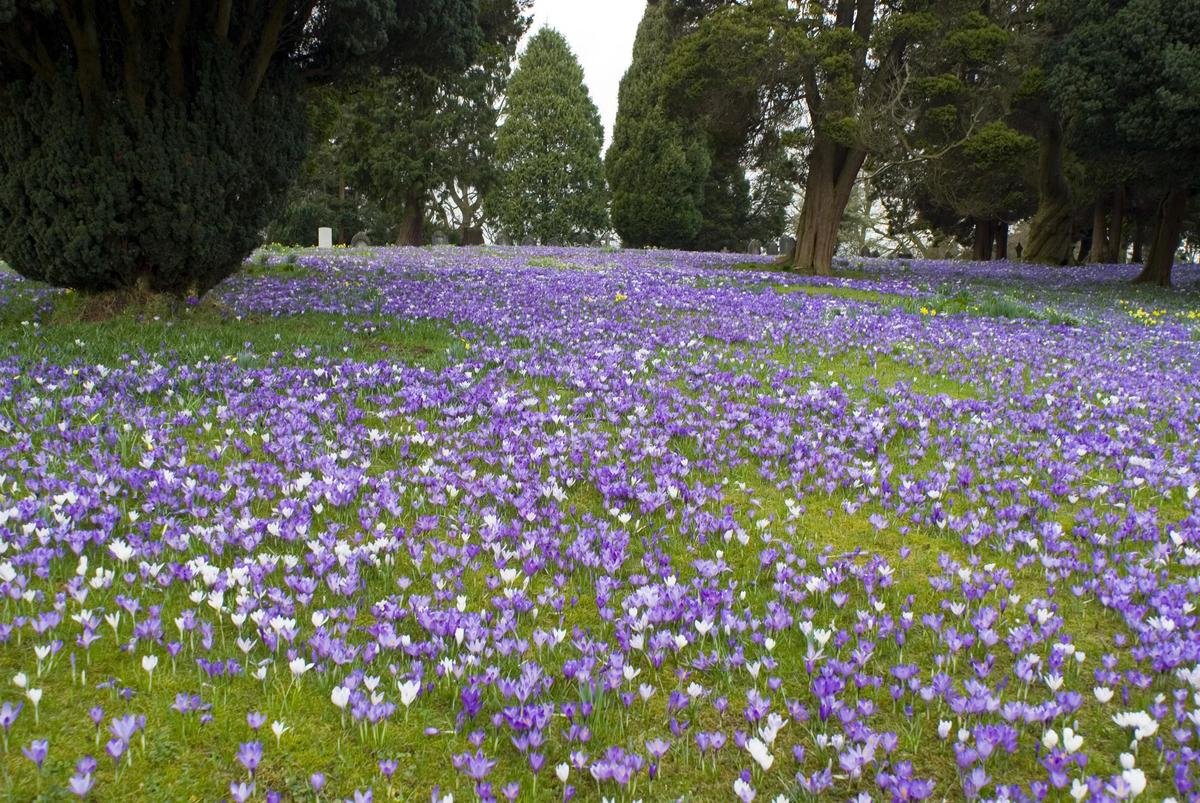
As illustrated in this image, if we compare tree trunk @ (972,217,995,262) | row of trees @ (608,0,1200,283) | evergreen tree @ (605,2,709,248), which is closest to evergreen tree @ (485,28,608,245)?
evergreen tree @ (605,2,709,248)

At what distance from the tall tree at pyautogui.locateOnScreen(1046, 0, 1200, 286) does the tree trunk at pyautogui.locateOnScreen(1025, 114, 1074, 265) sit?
11966 mm

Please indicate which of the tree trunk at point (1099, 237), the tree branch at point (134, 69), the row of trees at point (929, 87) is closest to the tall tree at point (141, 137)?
the tree branch at point (134, 69)

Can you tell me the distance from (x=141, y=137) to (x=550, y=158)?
37540mm

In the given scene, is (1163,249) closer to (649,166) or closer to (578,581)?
(578,581)

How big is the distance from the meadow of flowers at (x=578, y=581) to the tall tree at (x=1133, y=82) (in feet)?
38.5

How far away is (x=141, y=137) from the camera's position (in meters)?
8.86

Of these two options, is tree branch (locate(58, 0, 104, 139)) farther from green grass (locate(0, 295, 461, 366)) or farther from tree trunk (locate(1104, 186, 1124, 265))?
tree trunk (locate(1104, 186, 1124, 265))

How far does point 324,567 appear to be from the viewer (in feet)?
12.1

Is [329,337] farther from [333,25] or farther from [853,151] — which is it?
[853,151]

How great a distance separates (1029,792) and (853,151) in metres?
20.3

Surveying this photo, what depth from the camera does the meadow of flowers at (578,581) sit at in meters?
2.63

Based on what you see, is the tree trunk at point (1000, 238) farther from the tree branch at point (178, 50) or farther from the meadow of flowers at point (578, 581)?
the tree branch at point (178, 50)

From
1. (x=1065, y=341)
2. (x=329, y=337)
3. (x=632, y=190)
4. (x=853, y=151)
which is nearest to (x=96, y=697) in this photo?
(x=329, y=337)

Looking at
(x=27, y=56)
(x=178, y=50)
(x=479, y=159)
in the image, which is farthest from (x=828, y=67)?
(x=479, y=159)
